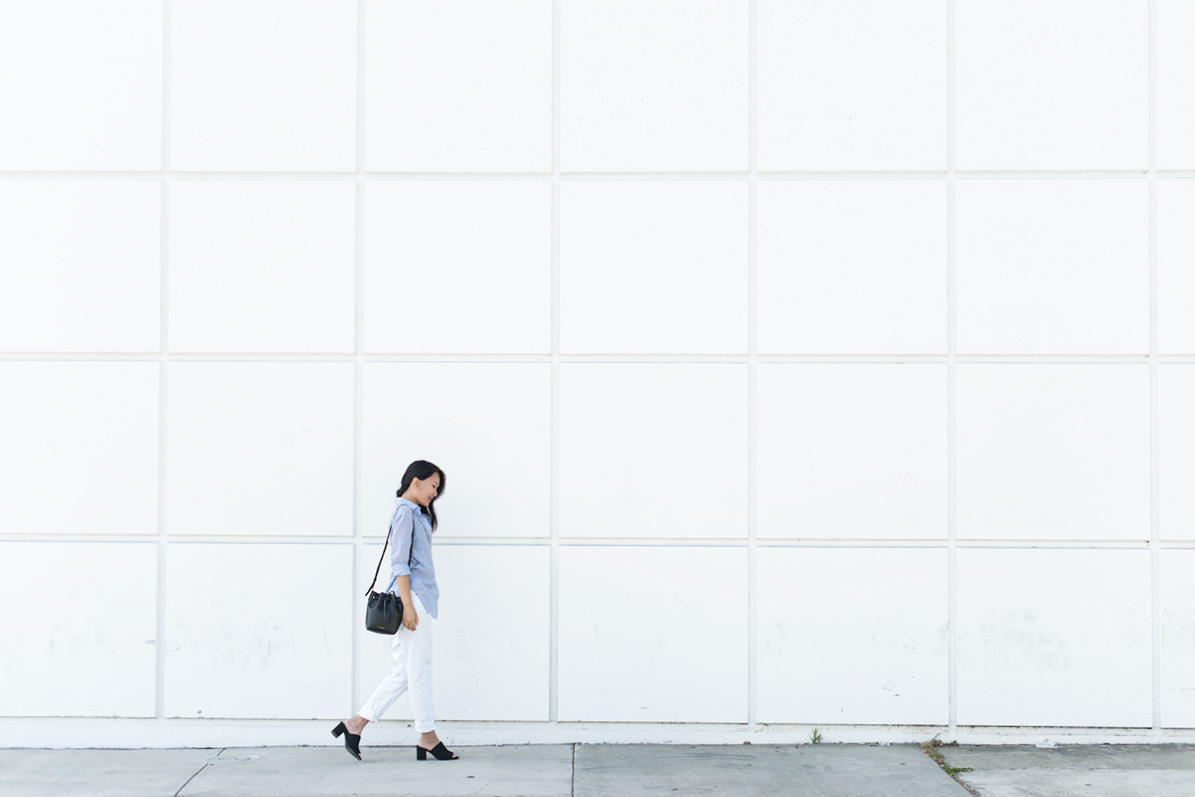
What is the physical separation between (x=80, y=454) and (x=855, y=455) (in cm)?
481

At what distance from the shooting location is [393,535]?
16.6ft

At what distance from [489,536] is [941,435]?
9.37 feet

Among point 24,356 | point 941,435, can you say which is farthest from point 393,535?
point 941,435

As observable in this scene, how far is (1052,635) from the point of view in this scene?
561 centimetres

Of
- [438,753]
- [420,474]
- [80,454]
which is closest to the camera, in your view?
[420,474]

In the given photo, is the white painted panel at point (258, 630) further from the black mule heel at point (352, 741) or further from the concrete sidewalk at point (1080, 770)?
the concrete sidewalk at point (1080, 770)

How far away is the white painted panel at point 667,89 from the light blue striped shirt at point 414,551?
2340 millimetres

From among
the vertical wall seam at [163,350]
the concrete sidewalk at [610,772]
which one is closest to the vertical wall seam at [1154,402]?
the concrete sidewalk at [610,772]

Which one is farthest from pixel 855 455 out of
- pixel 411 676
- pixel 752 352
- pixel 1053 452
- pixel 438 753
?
pixel 438 753

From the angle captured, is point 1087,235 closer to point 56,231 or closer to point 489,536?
point 489,536

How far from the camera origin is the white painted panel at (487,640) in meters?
5.64

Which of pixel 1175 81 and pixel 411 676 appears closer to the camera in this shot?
pixel 411 676

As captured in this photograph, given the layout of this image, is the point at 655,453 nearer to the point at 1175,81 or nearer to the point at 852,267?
the point at 852,267

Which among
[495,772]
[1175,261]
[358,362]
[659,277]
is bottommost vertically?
[495,772]
